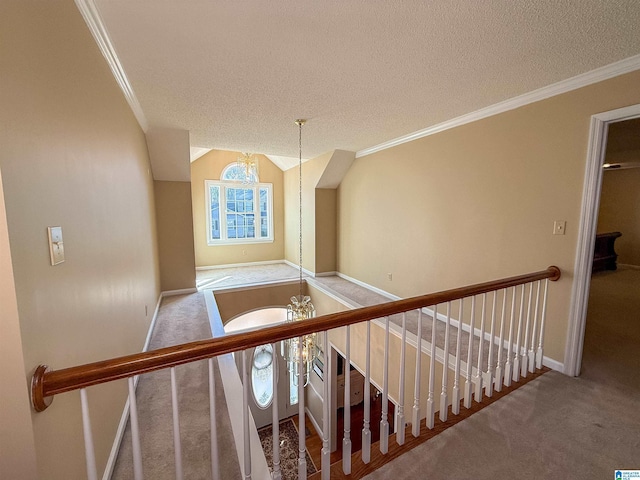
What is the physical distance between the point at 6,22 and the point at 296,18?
125 cm

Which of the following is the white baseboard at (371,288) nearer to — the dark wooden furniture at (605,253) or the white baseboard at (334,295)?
the white baseboard at (334,295)

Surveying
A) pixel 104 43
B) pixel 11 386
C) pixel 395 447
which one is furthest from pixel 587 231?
pixel 104 43

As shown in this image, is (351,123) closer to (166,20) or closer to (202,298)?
(166,20)

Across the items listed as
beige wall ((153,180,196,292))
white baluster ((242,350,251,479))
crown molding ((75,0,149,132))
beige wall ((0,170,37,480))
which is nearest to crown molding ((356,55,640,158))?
white baluster ((242,350,251,479))

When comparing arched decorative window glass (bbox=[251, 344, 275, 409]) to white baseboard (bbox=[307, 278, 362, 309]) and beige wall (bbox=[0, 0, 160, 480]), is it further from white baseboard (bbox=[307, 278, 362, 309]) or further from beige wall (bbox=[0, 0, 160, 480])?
beige wall (bbox=[0, 0, 160, 480])

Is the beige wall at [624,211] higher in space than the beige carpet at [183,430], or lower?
higher

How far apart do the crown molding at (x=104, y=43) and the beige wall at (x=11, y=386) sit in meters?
1.30

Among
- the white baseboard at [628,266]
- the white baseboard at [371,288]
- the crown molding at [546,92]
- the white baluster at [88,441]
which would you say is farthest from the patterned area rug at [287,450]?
the white baseboard at [628,266]

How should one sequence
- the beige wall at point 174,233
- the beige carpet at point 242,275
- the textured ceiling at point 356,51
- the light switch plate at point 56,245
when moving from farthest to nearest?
the beige carpet at point 242,275
the beige wall at point 174,233
the textured ceiling at point 356,51
the light switch plate at point 56,245

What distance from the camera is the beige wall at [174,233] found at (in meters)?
4.49

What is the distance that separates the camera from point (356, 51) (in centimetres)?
181

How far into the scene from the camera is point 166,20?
152 centimetres

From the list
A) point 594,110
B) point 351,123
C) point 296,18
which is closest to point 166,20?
point 296,18

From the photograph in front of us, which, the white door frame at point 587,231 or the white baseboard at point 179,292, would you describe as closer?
the white door frame at point 587,231
